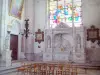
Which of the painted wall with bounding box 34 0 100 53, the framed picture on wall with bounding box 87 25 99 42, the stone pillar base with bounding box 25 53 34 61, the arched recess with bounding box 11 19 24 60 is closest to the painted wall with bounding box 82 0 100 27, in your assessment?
the painted wall with bounding box 34 0 100 53

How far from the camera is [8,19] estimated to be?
1523 cm

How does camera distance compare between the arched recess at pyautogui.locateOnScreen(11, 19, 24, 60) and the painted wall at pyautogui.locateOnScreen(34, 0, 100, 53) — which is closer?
the painted wall at pyautogui.locateOnScreen(34, 0, 100, 53)

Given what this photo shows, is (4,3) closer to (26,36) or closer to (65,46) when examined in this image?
(26,36)

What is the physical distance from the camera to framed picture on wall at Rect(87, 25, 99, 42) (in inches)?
625

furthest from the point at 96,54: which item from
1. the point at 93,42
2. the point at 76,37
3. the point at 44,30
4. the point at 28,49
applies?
the point at 28,49

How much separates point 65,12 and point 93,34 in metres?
3.41

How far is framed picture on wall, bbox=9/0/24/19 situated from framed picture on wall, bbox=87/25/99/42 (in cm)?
641

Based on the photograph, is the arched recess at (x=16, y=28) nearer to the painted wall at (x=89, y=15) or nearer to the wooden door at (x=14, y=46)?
the wooden door at (x=14, y=46)

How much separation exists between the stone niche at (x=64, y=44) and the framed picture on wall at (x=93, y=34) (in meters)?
0.64

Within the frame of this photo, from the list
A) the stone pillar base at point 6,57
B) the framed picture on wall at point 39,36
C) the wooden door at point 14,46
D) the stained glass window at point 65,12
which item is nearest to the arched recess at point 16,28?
the wooden door at point 14,46

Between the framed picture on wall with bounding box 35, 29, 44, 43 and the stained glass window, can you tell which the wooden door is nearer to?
the framed picture on wall with bounding box 35, 29, 44, 43

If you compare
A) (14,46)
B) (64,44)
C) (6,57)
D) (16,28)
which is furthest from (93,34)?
(6,57)

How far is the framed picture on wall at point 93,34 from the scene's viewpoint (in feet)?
52.1

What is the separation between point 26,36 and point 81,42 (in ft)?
16.1
